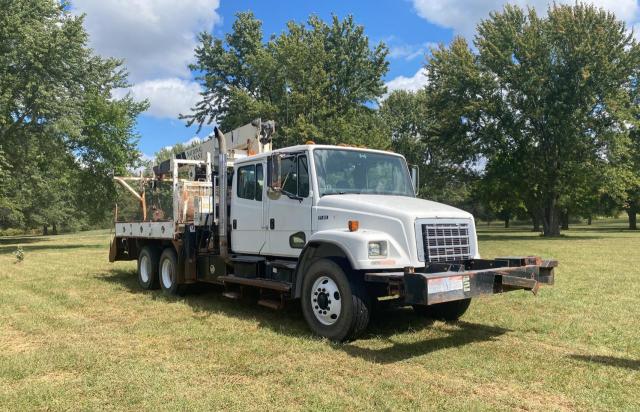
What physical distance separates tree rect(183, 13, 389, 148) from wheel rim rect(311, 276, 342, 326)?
24.2 metres

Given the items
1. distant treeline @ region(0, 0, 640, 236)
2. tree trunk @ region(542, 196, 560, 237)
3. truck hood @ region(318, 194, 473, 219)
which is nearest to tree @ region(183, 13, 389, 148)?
distant treeline @ region(0, 0, 640, 236)

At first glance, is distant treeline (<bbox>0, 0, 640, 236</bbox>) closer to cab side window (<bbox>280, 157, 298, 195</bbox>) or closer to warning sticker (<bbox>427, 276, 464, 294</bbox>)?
cab side window (<bbox>280, 157, 298, 195</bbox>)

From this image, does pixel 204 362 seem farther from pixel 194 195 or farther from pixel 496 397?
pixel 194 195

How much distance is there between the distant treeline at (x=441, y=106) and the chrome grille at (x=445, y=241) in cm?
2304

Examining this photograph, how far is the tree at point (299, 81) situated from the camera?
32312 millimetres

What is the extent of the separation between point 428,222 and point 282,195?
2.22 m

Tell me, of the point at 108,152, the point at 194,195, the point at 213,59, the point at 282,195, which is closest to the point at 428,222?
the point at 282,195

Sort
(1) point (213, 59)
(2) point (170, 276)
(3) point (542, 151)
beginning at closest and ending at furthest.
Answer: (2) point (170, 276) → (3) point (542, 151) → (1) point (213, 59)

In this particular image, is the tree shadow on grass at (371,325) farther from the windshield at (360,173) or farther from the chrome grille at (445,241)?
the windshield at (360,173)

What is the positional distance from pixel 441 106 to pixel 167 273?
28637 millimetres

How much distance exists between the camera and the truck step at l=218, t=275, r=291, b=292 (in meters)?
7.16

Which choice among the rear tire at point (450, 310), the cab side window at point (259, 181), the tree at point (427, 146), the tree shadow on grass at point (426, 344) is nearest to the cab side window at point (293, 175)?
the cab side window at point (259, 181)

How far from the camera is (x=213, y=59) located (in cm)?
4162

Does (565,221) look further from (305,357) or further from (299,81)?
(305,357)
